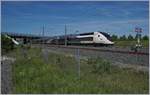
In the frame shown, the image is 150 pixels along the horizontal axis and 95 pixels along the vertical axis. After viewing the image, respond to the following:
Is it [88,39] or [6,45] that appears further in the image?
[88,39]

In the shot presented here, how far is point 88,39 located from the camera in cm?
6259

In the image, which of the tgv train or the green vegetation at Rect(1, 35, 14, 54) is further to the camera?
the tgv train

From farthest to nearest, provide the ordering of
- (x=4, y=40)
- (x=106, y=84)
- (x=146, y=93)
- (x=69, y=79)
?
(x=4, y=40) < (x=69, y=79) < (x=106, y=84) < (x=146, y=93)

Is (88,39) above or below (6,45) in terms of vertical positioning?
above

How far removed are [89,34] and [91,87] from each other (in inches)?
2085

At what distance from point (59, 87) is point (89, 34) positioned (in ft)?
173

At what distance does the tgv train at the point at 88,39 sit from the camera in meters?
59.1

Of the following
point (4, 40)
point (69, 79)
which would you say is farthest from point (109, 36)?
point (69, 79)

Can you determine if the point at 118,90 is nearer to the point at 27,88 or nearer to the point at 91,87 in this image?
the point at 91,87

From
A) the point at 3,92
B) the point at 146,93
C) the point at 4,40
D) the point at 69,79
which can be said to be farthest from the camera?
the point at 4,40

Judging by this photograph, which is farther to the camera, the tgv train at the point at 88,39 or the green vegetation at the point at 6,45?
the tgv train at the point at 88,39

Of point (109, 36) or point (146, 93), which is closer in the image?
point (146, 93)

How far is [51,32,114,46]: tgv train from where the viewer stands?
194 feet

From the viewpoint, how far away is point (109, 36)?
2373 inches
